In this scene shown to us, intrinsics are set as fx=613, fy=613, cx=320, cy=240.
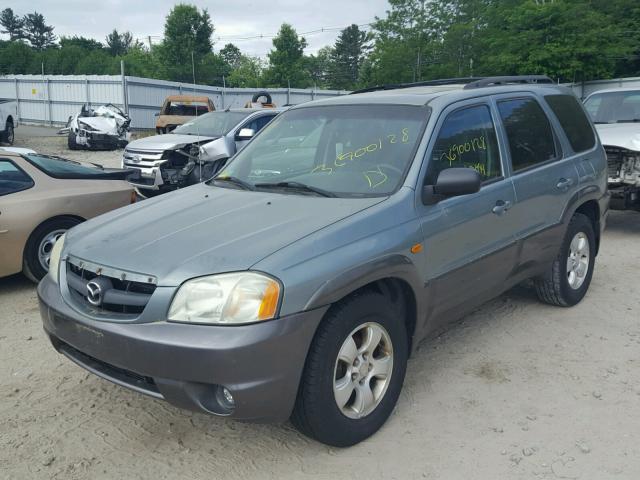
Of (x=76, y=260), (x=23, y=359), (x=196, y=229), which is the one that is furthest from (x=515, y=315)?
(x=23, y=359)

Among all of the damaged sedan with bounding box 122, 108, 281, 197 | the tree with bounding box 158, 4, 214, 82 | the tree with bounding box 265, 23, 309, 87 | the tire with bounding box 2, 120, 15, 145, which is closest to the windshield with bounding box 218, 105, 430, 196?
the damaged sedan with bounding box 122, 108, 281, 197

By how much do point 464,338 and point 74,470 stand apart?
277 centimetres

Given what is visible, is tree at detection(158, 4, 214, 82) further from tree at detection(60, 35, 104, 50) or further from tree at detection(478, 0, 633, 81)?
tree at detection(60, 35, 104, 50)

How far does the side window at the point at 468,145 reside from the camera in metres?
3.65

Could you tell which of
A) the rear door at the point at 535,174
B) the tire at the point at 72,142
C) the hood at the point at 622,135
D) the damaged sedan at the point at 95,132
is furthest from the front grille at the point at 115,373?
the tire at the point at 72,142

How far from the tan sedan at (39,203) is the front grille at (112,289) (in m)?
2.89

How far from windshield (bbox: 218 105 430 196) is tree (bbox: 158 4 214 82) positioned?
3831 cm

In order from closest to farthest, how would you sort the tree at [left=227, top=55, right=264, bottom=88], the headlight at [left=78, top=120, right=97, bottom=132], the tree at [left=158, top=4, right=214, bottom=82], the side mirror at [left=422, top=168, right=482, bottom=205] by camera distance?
the side mirror at [left=422, top=168, right=482, bottom=205]
the headlight at [left=78, top=120, right=97, bottom=132]
the tree at [left=158, top=4, right=214, bottom=82]
the tree at [left=227, top=55, right=264, bottom=88]

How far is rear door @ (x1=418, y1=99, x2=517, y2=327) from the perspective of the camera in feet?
11.5

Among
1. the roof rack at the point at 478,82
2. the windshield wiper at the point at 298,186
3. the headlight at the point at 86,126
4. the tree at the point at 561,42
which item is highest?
the tree at the point at 561,42

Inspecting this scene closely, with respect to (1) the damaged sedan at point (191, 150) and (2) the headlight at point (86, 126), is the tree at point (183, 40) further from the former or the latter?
(1) the damaged sedan at point (191, 150)

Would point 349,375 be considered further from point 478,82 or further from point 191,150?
point 191,150

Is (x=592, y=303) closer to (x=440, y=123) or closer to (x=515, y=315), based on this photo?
(x=515, y=315)

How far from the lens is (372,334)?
10.1 ft
